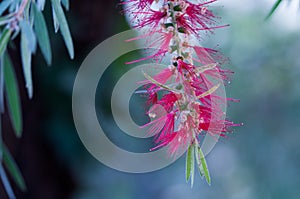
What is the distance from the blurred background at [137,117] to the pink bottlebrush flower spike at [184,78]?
970 millimetres

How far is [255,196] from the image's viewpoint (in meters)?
1.69

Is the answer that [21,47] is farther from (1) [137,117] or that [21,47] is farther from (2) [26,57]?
(1) [137,117]

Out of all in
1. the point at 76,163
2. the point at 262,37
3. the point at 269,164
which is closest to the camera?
the point at 269,164

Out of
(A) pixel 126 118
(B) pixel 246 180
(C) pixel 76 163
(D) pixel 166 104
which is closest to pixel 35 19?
(D) pixel 166 104

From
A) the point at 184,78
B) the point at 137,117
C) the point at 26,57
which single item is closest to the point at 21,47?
the point at 26,57

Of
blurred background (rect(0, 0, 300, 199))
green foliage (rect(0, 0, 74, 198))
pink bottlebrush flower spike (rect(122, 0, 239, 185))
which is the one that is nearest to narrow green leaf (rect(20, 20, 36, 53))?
green foliage (rect(0, 0, 74, 198))

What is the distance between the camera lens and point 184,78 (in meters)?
0.54

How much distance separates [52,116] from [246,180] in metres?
0.74

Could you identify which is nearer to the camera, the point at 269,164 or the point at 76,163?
the point at 269,164

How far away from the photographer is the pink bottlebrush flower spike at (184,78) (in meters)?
0.54

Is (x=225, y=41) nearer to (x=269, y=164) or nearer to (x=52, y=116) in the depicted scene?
(x=269, y=164)

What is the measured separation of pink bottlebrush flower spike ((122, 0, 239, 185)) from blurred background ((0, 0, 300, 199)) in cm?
97

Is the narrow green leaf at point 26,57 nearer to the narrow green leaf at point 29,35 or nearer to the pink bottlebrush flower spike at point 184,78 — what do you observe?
the narrow green leaf at point 29,35

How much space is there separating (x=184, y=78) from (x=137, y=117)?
1217mm
